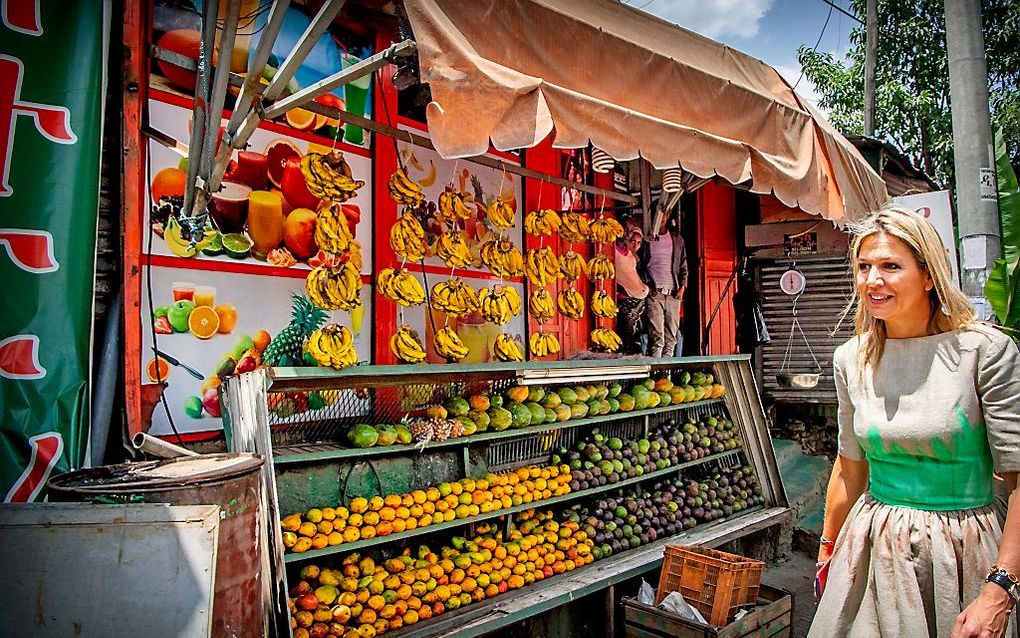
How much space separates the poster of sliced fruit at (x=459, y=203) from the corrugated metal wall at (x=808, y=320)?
4.67 meters

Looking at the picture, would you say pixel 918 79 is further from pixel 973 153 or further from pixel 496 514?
pixel 496 514

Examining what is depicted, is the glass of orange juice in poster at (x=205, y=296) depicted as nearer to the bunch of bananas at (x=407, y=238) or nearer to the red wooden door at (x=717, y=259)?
the bunch of bananas at (x=407, y=238)

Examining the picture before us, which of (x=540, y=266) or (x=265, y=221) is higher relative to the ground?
(x=265, y=221)

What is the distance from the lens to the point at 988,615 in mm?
1863

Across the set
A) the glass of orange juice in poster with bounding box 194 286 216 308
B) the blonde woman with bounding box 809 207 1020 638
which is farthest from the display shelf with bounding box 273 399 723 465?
the blonde woman with bounding box 809 207 1020 638

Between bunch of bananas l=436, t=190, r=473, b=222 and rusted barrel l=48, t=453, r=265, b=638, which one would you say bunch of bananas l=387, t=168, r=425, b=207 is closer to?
bunch of bananas l=436, t=190, r=473, b=222

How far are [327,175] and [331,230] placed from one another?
1.14 ft

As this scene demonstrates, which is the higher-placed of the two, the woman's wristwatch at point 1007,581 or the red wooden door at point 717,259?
the red wooden door at point 717,259

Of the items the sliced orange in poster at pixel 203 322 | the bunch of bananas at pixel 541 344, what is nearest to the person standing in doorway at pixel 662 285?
the bunch of bananas at pixel 541 344

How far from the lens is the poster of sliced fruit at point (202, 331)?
4.06 metres

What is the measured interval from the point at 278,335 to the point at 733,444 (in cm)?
460

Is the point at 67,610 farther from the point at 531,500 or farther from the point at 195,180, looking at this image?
the point at 531,500

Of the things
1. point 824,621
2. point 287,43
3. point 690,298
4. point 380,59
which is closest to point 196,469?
point 380,59

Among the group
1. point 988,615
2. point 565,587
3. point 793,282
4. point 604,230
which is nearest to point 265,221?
point 604,230
